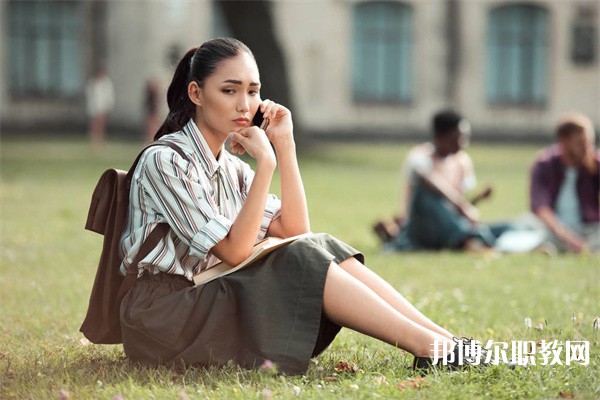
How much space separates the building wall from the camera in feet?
98.0

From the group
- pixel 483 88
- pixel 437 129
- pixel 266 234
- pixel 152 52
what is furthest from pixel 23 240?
pixel 483 88

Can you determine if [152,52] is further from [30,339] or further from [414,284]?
[30,339]

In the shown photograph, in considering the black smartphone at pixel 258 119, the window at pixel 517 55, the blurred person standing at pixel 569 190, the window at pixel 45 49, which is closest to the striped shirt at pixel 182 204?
the black smartphone at pixel 258 119

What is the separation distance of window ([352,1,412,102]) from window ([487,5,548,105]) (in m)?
Result: 2.45

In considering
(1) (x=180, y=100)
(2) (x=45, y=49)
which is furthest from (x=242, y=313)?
(2) (x=45, y=49)

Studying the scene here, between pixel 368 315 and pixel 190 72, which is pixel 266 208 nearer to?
pixel 190 72

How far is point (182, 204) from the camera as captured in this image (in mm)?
4723

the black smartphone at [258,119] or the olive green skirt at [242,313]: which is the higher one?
the black smartphone at [258,119]

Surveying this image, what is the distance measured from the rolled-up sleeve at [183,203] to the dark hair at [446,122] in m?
5.39

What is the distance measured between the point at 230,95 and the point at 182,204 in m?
0.55

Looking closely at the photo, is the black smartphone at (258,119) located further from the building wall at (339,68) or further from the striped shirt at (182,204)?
the building wall at (339,68)

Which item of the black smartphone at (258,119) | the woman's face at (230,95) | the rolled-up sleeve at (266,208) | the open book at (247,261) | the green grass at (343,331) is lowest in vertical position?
the green grass at (343,331)

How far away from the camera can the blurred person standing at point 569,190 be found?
10102 millimetres

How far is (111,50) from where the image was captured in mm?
30547
